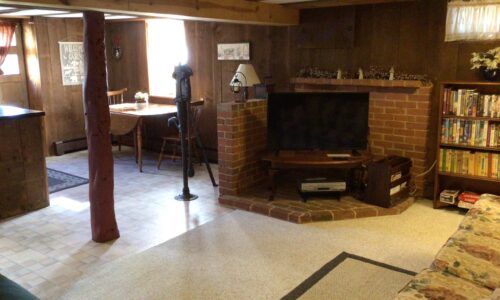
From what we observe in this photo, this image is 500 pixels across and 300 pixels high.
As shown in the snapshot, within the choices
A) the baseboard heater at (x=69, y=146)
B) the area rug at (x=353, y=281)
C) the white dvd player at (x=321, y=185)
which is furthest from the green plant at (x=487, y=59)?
the baseboard heater at (x=69, y=146)

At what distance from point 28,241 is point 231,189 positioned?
5.89 ft

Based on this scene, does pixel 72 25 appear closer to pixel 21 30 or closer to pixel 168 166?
pixel 21 30

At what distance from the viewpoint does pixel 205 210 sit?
411cm

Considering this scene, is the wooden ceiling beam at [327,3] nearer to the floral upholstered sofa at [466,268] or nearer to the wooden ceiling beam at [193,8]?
the wooden ceiling beam at [193,8]

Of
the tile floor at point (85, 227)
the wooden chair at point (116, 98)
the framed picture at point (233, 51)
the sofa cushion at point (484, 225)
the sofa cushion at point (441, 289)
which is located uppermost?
the framed picture at point (233, 51)

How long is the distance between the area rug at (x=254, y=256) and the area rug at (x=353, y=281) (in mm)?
17

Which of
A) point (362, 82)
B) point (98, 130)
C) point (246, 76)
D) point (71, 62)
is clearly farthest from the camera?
point (71, 62)

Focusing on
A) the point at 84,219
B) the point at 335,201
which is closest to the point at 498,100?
the point at 335,201

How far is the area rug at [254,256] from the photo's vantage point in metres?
2.69

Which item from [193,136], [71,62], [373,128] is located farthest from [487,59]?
[71,62]

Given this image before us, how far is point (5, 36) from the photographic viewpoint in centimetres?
583

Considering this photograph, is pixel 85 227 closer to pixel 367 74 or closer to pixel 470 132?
pixel 367 74

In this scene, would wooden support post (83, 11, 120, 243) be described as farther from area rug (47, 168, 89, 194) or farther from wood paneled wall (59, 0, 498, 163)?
wood paneled wall (59, 0, 498, 163)

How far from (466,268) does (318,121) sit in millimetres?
2221
